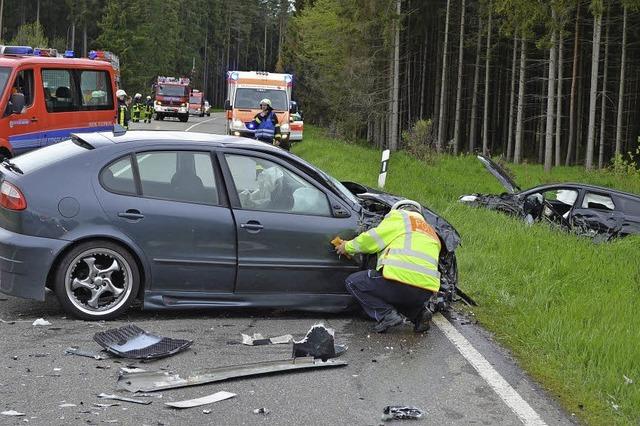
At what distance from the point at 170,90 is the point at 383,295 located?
140ft

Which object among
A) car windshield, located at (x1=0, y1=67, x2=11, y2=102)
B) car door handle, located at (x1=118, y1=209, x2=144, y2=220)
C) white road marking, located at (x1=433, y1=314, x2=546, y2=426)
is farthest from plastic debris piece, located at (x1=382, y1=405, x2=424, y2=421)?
car windshield, located at (x1=0, y1=67, x2=11, y2=102)

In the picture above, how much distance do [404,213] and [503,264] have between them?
2.95 meters

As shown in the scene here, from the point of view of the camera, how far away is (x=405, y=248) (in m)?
6.33

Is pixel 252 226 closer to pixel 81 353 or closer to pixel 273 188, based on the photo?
pixel 273 188

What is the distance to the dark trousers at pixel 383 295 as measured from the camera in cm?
634

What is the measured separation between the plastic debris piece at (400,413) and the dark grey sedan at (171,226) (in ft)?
6.95

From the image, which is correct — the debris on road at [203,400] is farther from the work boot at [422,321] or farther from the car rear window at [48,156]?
the car rear window at [48,156]

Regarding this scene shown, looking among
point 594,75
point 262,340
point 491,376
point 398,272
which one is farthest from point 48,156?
point 594,75

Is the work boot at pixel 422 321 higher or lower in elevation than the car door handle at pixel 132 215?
lower

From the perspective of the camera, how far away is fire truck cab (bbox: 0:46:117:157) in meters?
13.1

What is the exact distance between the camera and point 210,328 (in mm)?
6215

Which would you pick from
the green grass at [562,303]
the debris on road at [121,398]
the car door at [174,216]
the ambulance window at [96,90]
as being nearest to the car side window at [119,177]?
the car door at [174,216]

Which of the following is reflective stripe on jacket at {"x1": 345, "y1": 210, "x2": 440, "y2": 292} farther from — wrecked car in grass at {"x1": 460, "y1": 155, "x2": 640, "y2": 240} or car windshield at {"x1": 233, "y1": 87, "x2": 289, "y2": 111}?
car windshield at {"x1": 233, "y1": 87, "x2": 289, "y2": 111}

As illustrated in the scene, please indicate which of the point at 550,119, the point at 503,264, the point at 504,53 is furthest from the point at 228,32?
the point at 503,264
